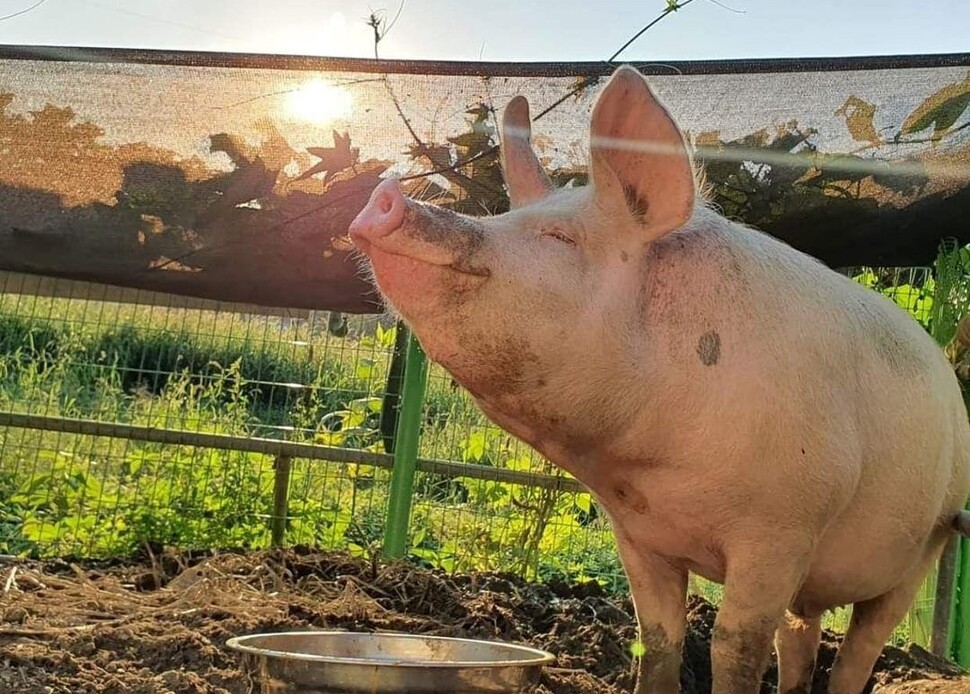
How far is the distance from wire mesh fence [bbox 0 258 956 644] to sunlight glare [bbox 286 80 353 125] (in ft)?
5.06

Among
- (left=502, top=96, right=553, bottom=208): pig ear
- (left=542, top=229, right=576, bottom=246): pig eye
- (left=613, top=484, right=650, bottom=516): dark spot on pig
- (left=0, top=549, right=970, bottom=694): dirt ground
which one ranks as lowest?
(left=0, top=549, right=970, bottom=694): dirt ground

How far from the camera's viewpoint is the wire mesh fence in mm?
6477

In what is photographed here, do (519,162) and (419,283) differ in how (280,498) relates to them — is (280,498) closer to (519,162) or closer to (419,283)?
(519,162)

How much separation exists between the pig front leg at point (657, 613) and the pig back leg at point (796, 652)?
2.81ft

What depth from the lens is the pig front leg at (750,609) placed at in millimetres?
3061

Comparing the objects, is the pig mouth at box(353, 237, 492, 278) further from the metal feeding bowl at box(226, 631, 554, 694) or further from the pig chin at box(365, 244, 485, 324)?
the metal feeding bowl at box(226, 631, 554, 694)

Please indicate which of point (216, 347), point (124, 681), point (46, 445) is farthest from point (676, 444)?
point (46, 445)

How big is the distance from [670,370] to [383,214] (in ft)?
2.92

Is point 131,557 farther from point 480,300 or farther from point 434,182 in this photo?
point 480,300

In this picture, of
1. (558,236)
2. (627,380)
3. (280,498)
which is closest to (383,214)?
(558,236)

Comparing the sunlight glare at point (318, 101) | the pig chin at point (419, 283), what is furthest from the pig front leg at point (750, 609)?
the sunlight glare at point (318, 101)

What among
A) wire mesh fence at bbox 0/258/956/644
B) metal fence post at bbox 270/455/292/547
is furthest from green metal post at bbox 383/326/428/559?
metal fence post at bbox 270/455/292/547

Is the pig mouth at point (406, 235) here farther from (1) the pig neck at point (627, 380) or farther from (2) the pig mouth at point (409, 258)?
(1) the pig neck at point (627, 380)

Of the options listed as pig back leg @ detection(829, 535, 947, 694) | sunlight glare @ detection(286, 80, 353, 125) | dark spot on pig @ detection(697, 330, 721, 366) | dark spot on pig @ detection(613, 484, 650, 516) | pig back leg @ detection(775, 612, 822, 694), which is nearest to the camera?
dark spot on pig @ detection(697, 330, 721, 366)
